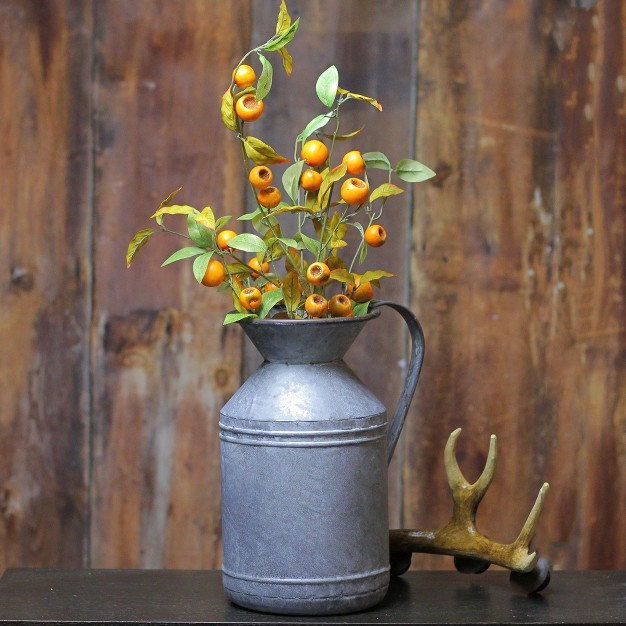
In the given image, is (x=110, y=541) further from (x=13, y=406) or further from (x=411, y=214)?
(x=411, y=214)

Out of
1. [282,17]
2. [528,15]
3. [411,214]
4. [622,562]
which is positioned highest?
[528,15]

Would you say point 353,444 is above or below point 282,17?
below

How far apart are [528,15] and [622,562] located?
0.84 m

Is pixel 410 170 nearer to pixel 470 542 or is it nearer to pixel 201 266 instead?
pixel 201 266

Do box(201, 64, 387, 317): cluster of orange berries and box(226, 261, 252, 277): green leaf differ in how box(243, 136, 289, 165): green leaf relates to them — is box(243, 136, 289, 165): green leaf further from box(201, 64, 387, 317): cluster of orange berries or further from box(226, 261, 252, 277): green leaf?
box(226, 261, 252, 277): green leaf

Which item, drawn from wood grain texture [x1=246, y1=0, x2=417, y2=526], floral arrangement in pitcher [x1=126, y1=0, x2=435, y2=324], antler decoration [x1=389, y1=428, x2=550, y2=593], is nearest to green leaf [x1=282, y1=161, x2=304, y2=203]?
floral arrangement in pitcher [x1=126, y1=0, x2=435, y2=324]

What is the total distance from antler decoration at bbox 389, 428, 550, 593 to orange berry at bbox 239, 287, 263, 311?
271mm

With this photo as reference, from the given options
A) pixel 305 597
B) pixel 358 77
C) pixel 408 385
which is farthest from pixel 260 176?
pixel 358 77

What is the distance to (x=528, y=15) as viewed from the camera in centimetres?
154

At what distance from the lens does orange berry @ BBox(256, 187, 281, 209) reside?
3.49ft

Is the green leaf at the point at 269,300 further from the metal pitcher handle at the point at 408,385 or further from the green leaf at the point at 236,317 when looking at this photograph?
the metal pitcher handle at the point at 408,385

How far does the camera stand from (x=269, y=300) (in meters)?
1.06

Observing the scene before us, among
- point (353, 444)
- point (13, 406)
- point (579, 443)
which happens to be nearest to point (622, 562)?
point (579, 443)

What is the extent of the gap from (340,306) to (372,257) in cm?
48
